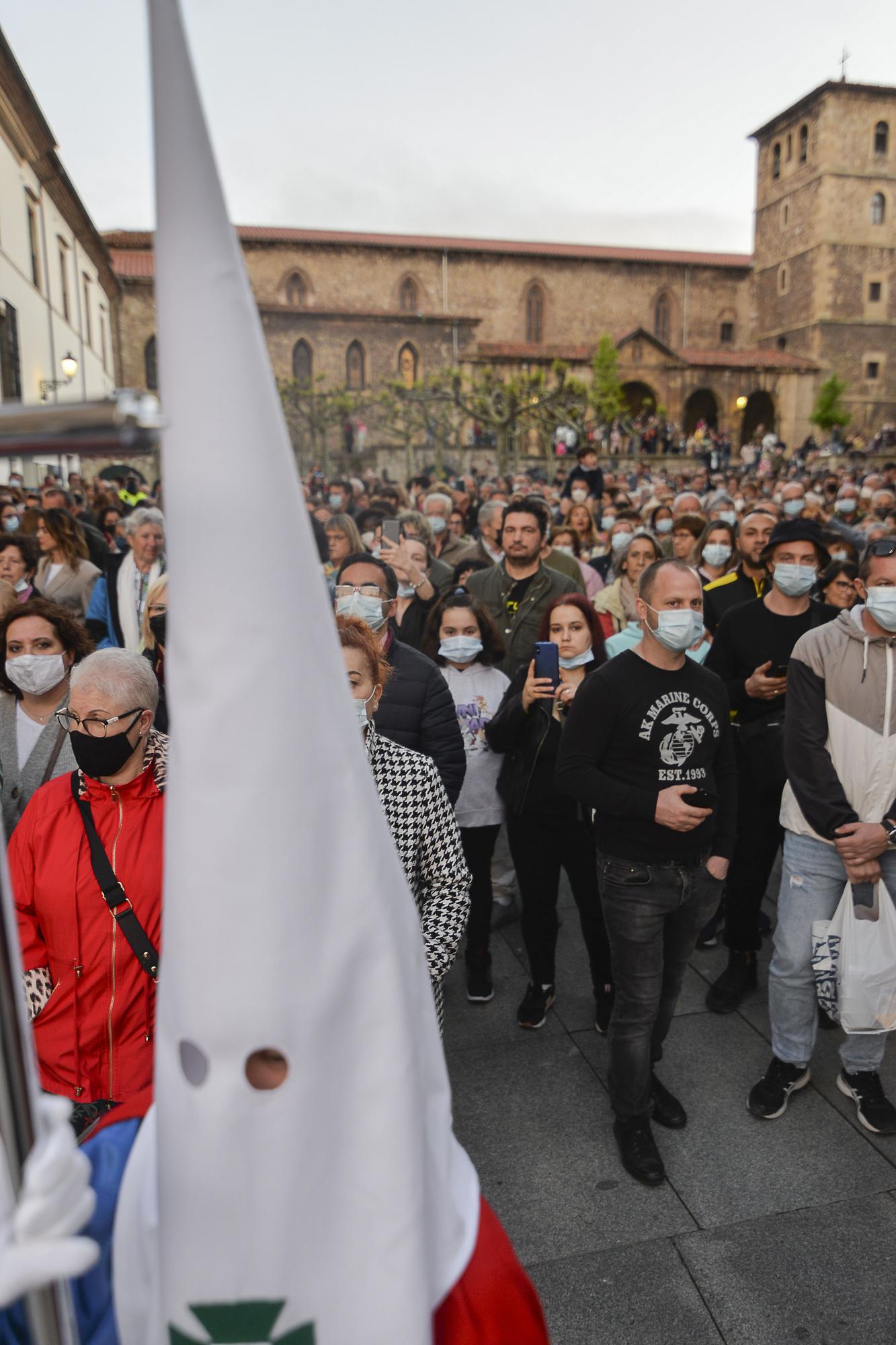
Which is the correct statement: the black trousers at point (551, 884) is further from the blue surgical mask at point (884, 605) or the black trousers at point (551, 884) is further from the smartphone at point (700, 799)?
the blue surgical mask at point (884, 605)

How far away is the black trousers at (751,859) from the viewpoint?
14.1ft

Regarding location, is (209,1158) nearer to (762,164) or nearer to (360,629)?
(360,629)

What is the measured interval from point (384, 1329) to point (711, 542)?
6309 mm

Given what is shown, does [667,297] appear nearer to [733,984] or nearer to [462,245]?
[462,245]

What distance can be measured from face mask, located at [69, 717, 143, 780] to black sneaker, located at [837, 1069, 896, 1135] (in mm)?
2802

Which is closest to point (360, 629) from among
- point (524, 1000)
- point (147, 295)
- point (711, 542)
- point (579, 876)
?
point (579, 876)

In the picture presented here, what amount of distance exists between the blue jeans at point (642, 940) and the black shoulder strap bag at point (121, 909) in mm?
1585

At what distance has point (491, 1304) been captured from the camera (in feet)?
3.54

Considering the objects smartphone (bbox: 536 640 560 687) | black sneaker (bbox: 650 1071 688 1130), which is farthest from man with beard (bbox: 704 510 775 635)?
black sneaker (bbox: 650 1071 688 1130)

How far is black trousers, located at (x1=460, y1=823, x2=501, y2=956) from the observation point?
14.2 feet

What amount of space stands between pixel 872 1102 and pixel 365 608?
2681mm

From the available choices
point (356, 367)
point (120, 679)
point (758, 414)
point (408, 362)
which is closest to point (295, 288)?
point (356, 367)

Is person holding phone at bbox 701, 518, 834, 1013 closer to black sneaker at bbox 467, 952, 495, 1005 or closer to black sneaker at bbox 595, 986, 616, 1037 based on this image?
black sneaker at bbox 595, 986, 616, 1037

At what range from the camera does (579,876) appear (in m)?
3.96
